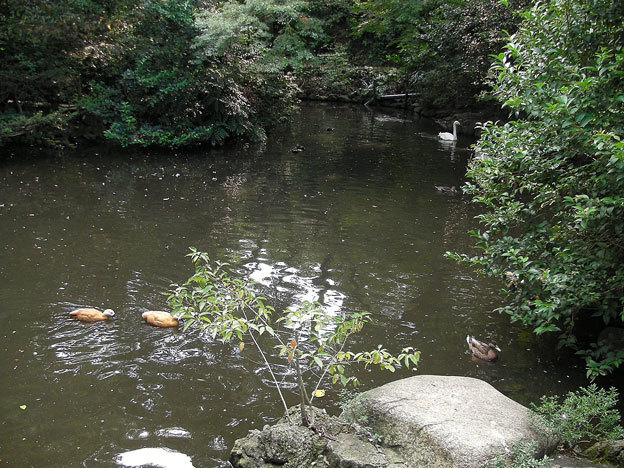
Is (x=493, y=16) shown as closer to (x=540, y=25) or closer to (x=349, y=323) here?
(x=540, y=25)

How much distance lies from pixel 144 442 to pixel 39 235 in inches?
180

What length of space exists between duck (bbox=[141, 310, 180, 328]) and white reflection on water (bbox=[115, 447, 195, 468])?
5.46 feet

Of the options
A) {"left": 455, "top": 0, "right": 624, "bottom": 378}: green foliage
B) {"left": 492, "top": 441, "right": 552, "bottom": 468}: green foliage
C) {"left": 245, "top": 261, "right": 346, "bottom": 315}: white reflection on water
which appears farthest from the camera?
{"left": 245, "top": 261, "right": 346, "bottom": 315}: white reflection on water

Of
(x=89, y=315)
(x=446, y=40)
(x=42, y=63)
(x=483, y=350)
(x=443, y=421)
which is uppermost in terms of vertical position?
(x=446, y=40)

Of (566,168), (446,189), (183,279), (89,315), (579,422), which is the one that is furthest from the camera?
(446,189)

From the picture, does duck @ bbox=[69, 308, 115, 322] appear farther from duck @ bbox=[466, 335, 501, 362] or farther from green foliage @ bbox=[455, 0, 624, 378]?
green foliage @ bbox=[455, 0, 624, 378]

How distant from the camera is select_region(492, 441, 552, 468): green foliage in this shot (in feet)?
9.71

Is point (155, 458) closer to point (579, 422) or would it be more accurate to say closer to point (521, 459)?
point (521, 459)

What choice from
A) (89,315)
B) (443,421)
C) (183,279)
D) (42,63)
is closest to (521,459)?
(443,421)

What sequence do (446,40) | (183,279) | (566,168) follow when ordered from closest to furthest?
(566,168)
(183,279)
(446,40)

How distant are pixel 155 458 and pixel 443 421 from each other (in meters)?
1.91

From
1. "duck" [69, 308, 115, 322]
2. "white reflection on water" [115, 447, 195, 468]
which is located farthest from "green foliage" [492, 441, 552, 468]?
"duck" [69, 308, 115, 322]

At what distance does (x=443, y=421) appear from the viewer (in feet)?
11.0

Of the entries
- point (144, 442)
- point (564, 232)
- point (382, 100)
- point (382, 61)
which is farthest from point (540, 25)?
point (382, 61)
